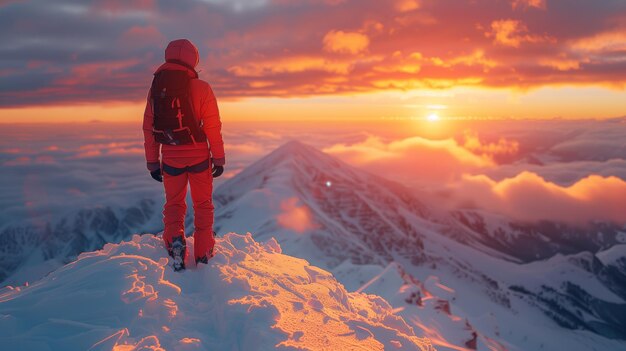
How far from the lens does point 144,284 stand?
6277 millimetres

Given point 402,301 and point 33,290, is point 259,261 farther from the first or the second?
point 402,301

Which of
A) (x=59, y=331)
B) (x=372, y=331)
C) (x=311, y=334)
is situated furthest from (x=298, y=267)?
(x=59, y=331)

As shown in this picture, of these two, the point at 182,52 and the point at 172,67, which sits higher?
the point at 182,52

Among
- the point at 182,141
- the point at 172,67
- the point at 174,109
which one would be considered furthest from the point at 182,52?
the point at 182,141

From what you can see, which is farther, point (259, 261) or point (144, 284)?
point (259, 261)

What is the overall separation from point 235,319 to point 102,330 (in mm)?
1865

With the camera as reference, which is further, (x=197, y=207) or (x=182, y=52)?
(x=197, y=207)

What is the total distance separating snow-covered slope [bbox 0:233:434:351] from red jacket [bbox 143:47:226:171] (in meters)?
2.21

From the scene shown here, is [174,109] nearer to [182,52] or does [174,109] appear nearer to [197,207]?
[182,52]

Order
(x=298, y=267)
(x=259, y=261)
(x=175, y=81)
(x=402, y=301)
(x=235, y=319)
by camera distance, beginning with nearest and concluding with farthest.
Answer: (x=235, y=319), (x=175, y=81), (x=259, y=261), (x=298, y=267), (x=402, y=301)

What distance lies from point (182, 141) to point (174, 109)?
A: 27.0 inches

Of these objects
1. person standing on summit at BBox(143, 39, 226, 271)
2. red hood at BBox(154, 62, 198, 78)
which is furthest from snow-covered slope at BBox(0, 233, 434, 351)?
red hood at BBox(154, 62, 198, 78)

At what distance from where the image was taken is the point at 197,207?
8.73m

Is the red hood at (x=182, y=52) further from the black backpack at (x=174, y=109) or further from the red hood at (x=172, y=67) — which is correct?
the black backpack at (x=174, y=109)
